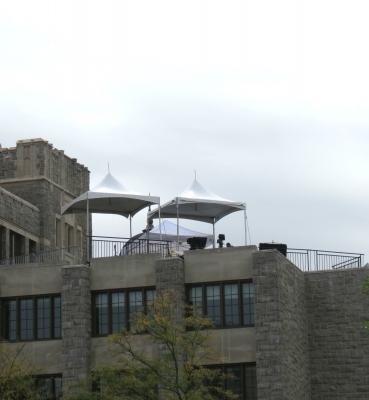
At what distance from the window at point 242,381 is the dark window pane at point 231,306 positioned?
62.8 inches

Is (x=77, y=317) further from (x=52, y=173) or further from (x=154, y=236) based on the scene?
(x=52, y=173)

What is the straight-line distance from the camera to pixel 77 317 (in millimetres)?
42312

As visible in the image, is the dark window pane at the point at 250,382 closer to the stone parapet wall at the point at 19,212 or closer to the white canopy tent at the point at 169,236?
the white canopy tent at the point at 169,236

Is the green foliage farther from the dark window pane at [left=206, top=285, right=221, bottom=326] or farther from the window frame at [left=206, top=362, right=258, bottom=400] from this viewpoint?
the dark window pane at [left=206, top=285, right=221, bottom=326]

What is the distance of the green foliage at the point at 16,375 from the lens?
39531 mm

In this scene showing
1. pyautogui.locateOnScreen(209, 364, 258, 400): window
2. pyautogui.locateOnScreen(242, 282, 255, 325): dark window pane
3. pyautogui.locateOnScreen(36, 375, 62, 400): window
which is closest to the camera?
pyautogui.locateOnScreen(209, 364, 258, 400): window

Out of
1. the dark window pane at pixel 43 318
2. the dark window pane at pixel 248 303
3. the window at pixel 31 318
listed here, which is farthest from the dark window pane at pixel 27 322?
the dark window pane at pixel 248 303

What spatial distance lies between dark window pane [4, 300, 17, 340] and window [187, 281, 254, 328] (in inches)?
268

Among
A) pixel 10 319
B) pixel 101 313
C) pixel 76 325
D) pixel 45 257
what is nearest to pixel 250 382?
pixel 101 313

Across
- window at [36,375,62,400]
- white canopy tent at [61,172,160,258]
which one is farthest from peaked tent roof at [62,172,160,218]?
window at [36,375,62,400]

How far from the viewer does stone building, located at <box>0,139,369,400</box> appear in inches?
1608

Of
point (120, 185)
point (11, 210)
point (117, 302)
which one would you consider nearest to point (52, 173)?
point (11, 210)

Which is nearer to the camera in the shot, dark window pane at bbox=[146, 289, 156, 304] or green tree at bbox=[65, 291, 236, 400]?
green tree at bbox=[65, 291, 236, 400]

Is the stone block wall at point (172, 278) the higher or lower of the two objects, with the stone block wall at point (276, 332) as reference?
higher
